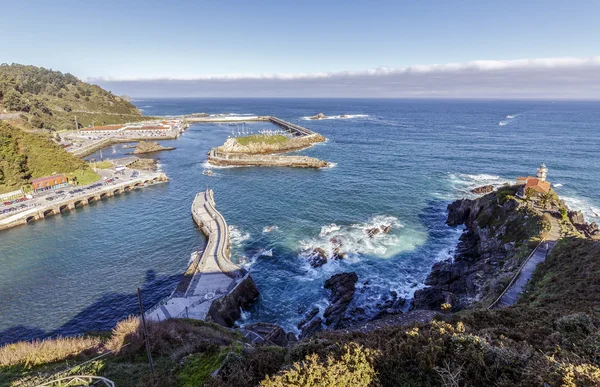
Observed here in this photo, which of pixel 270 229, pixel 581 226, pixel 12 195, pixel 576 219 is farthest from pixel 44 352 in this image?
pixel 12 195

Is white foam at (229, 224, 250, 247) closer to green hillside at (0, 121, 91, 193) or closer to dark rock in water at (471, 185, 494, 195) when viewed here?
dark rock in water at (471, 185, 494, 195)

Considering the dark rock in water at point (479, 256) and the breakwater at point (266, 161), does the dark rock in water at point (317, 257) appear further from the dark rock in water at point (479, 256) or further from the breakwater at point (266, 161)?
the breakwater at point (266, 161)

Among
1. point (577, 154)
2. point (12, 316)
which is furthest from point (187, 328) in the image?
point (577, 154)

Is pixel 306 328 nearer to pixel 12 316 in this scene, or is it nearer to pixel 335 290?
pixel 335 290

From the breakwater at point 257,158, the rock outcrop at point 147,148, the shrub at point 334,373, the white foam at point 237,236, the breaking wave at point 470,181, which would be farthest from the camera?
the rock outcrop at point 147,148

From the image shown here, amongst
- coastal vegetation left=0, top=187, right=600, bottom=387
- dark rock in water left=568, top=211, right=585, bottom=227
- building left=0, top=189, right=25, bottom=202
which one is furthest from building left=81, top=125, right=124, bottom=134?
dark rock in water left=568, top=211, right=585, bottom=227

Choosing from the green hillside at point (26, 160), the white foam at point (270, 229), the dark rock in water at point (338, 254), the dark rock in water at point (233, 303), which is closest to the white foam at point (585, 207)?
the dark rock in water at point (338, 254)
